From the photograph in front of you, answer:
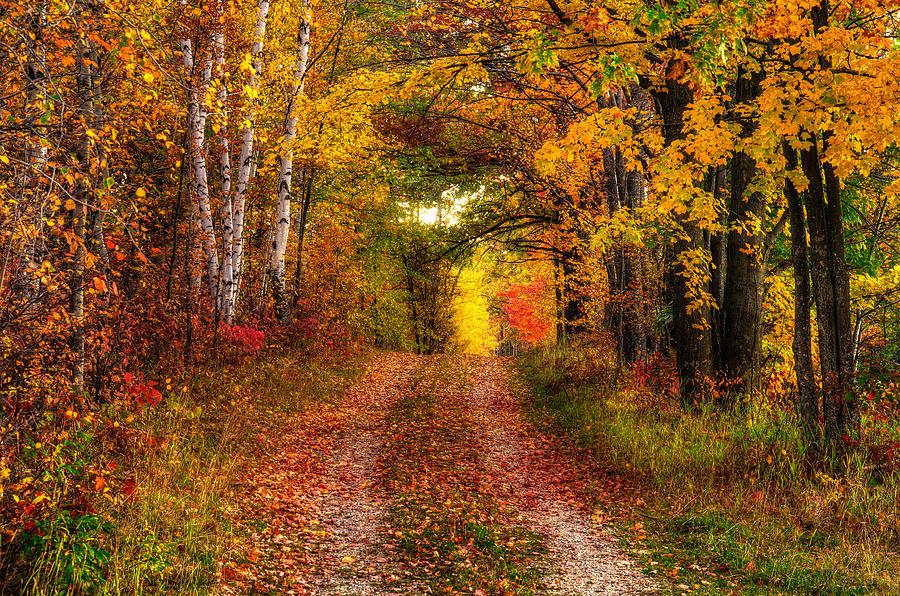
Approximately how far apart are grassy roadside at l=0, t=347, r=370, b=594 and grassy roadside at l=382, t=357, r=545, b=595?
6.45ft

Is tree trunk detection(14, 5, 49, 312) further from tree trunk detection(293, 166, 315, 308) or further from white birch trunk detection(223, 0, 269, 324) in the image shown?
tree trunk detection(293, 166, 315, 308)

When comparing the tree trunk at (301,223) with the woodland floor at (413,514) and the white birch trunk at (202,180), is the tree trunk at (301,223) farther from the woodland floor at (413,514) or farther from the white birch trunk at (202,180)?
the woodland floor at (413,514)

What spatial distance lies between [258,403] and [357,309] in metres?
13.6

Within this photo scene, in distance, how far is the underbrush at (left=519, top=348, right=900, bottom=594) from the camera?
5.35 meters

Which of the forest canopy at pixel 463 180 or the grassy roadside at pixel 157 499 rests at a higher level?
the forest canopy at pixel 463 180

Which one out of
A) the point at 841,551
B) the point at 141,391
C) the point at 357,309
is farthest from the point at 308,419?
the point at 357,309

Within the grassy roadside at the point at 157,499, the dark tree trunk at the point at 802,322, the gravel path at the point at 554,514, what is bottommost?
the gravel path at the point at 554,514

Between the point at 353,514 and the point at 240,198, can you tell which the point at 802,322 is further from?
the point at 240,198

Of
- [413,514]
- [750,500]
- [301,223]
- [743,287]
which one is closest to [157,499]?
[413,514]

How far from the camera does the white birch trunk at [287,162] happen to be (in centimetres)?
1399

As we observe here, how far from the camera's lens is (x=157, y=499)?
566 cm

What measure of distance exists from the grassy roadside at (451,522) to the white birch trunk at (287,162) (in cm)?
551

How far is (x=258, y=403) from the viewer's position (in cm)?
1085

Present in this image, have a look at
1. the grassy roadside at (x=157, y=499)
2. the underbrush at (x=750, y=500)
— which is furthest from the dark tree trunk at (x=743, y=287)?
the grassy roadside at (x=157, y=499)
